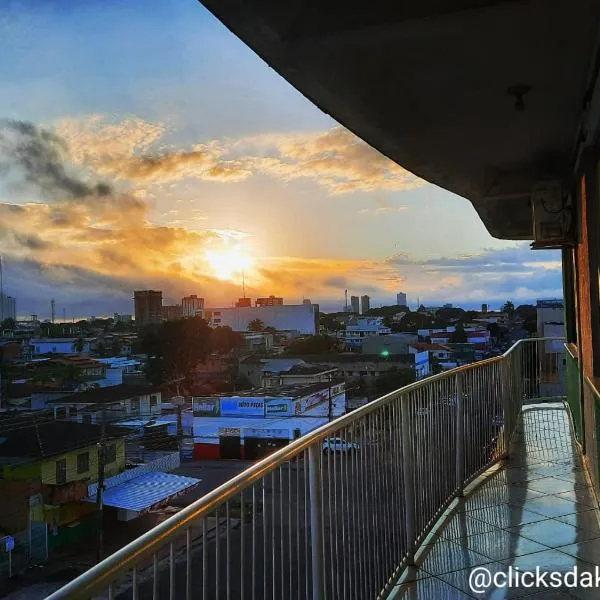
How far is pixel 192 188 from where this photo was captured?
136ft

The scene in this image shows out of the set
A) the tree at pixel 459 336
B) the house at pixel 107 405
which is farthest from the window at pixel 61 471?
the tree at pixel 459 336

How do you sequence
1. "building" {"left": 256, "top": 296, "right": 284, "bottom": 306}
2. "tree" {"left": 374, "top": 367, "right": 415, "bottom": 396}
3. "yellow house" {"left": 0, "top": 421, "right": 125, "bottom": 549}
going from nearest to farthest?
"yellow house" {"left": 0, "top": 421, "right": 125, "bottom": 549}, "tree" {"left": 374, "top": 367, "right": 415, "bottom": 396}, "building" {"left": 256, "top": 296, "right": 284, "bottom": 306}

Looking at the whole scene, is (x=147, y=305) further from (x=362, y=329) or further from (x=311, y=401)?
(x=311, y=401)

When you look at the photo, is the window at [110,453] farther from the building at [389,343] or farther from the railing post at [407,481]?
the railing post at [407,481]

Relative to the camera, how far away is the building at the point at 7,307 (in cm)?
4616

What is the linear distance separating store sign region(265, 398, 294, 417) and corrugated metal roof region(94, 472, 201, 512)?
5996 mm

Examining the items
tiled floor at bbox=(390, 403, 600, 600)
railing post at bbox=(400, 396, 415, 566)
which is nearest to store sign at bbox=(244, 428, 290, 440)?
tiled floor at bbox=(390, 403, 600, 600)

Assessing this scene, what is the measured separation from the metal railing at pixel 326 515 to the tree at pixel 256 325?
62238 millimetres

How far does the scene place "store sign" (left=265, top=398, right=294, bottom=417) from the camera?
112ft

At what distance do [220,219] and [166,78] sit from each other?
1614 centimetres

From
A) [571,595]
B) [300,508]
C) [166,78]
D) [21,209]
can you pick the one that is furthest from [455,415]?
[21,209]

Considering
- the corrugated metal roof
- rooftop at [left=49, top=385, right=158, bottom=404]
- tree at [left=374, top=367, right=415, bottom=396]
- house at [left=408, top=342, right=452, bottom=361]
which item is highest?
house at [left=408, top=342, right=452, bottom=361]

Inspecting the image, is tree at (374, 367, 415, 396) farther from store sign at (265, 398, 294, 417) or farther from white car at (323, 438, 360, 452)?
white car at (323, 438, 360, 452)

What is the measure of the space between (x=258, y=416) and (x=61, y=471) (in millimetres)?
12142
